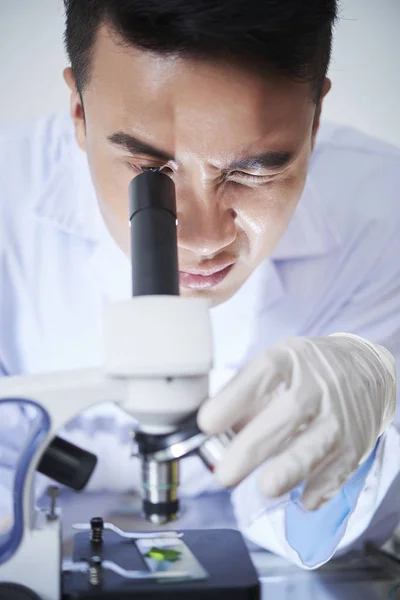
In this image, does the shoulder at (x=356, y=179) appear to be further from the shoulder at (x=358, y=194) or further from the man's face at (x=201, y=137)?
the man's face at (x=201, y=137)

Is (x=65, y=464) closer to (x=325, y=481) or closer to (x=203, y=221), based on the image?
(x=325, y=481)

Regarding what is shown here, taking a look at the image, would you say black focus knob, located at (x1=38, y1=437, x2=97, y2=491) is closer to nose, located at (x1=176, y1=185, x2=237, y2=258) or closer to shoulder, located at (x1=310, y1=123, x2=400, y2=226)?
nose, located at (x1=176, y1=185, x2=237, y2=258)

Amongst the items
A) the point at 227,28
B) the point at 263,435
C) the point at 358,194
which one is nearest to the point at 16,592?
the point at 263,435

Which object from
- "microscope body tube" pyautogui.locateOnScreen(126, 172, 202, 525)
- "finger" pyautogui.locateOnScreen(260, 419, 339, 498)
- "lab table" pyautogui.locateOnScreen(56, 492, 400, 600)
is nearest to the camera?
"microscope body tube" pyautogui.locateOnScreen(126, 172, 202, 525)

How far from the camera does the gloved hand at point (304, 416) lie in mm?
602

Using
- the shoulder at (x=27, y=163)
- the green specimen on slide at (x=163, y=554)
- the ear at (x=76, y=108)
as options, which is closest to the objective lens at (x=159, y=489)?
the green specimen on slide at (x=163, y=554)

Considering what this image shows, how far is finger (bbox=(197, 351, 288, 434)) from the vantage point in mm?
525

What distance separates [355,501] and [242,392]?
335 millimetres

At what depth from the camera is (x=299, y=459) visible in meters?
0.64

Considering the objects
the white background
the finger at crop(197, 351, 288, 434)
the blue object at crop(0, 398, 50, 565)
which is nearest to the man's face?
the white background

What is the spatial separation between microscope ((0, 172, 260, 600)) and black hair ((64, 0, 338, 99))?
21cm

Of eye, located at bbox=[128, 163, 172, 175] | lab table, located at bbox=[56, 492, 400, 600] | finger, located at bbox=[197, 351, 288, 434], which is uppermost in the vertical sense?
eye, located at bbox=[128, 163, 172, 175]

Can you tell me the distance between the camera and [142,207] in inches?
24.9

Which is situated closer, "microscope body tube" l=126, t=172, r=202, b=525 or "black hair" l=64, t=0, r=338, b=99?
"microscope body tube" l=126, t=172, r=202, b=525
